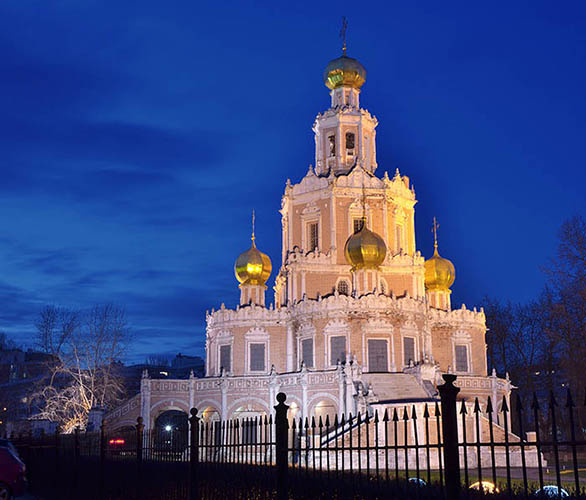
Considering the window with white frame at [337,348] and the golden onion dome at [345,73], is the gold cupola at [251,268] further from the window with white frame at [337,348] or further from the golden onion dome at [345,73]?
the golden onion dome at [345,73]

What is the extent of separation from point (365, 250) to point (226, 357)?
12105 millimetres

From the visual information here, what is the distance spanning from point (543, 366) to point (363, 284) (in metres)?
18.8

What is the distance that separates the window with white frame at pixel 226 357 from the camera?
1933 inches

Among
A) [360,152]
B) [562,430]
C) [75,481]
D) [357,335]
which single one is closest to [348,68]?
[360,152]

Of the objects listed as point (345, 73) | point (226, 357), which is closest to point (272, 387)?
point (226, 357)

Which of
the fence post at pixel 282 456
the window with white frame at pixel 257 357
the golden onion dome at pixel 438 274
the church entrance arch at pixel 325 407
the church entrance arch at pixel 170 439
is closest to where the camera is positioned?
the fence post at pixel 282 456

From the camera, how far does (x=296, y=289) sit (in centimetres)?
4944

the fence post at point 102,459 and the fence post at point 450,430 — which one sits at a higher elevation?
the fence post at point 450,430

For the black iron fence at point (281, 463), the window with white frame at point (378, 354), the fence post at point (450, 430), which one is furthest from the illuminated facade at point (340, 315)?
the fence post at point (450, 430)

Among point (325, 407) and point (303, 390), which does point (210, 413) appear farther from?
point (325, 407)

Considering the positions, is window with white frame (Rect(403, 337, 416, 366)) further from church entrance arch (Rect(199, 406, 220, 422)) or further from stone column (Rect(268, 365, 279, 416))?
church entrance arch (Rect(199, 406, 220, 422))

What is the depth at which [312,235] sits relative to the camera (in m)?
52.1

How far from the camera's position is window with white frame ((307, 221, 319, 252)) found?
51719mm

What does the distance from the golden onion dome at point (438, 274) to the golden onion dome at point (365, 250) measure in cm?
Answer: 758
